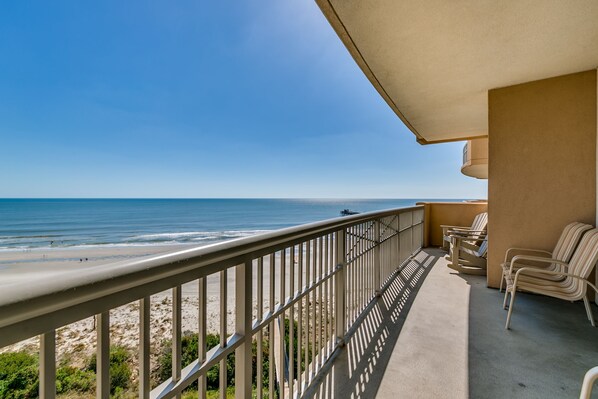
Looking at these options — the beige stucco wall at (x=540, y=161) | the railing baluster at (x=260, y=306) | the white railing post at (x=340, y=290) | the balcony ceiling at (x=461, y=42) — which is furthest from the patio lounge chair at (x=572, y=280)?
the railing baluster at (x=260, y=306)

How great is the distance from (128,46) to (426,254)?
17.0 meters

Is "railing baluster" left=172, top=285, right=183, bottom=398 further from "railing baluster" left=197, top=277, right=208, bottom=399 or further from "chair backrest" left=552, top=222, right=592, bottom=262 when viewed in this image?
"chair backrest" left=552, top=222, right=592, bottom=262

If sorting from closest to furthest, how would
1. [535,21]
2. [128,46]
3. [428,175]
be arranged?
[535,21], [128,46], [428,175]

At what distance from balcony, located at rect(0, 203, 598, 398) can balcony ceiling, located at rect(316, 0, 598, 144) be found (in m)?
1.70

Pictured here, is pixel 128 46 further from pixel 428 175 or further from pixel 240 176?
pixel 428 175

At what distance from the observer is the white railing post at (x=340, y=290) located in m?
Answer: 2.02

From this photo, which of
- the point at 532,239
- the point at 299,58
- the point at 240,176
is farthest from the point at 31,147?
the point at 532,239

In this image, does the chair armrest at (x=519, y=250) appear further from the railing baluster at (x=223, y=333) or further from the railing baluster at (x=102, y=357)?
the railing baluster at (x=102, y=357)

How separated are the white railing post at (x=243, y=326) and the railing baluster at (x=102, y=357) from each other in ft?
1.66

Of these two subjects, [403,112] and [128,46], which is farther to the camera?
[128,46]

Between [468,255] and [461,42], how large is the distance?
3.23 meters

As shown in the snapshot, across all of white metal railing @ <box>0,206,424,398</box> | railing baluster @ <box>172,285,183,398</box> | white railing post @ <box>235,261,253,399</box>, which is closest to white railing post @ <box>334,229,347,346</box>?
white metal railing @ <box>0,206,424,398</box>

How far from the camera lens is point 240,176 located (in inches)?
1372

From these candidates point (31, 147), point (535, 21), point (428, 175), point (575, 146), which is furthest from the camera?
point (428, 175)
